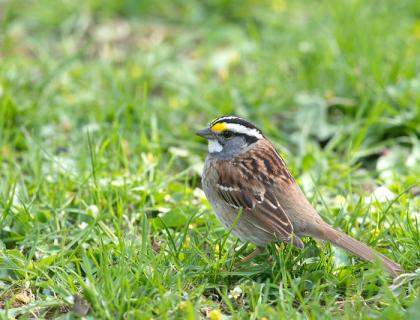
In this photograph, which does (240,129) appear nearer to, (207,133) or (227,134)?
(227,134)

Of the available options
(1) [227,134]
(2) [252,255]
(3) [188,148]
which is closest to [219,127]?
(1) [227,134]

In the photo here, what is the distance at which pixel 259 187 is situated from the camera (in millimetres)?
5273

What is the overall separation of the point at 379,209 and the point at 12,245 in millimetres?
2656

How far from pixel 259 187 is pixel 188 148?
1810 mm

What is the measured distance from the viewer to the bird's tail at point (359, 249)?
→ 15.2 ft

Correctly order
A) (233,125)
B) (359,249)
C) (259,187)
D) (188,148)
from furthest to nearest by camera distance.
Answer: (188,148) → (233,125) → (259,187) → (359,249)

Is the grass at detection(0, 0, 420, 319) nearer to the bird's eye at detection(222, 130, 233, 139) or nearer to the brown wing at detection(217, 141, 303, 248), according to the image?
the brown wing at detection(217, 141, 303, 248)

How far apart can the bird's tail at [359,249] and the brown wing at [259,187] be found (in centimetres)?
22

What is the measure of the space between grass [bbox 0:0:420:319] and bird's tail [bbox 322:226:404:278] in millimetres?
86

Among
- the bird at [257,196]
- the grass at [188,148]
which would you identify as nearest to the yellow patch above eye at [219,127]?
the bird at [257,196]

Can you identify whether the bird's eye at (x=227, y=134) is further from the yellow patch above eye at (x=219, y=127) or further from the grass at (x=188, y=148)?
the grass at (x=188, y=148)

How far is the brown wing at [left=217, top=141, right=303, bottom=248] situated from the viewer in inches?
197

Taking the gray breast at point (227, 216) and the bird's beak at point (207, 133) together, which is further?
the bird's beak at point (207, 133)

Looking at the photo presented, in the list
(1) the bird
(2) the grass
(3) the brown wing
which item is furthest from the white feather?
(2) the grass
